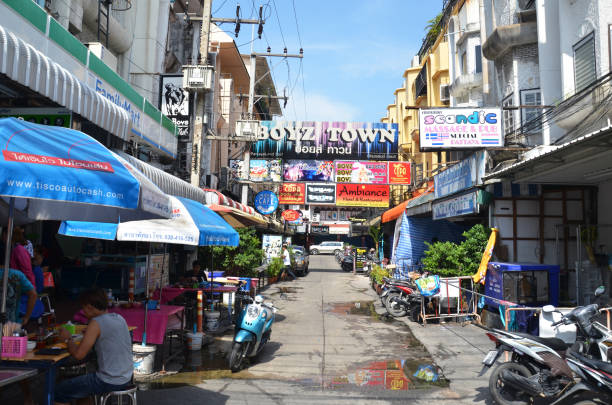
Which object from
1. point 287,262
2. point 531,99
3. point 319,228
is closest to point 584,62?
point 531,99

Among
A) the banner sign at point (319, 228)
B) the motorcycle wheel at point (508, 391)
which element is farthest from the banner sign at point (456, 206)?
the banner sign at point (319, 228)

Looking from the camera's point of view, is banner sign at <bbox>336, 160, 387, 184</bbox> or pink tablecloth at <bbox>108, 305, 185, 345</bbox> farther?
banner sign at <bbox>336, 160, 387, 184</bbox>

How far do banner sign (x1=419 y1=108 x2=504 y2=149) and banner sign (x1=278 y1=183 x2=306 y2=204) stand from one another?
13331 mm

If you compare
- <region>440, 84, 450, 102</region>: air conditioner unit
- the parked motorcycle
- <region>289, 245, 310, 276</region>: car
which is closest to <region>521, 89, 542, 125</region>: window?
<region>440, 84, 450, 102</region>: air conditioner unit

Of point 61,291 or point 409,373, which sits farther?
point 61,291

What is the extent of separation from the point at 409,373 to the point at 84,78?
904cm

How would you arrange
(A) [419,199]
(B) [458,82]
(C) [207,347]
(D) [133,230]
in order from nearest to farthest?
(D) [133,230], (C) [207,347], (A) [419,199], (B) [458,82]

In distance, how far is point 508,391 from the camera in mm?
5367

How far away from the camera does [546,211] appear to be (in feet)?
36.3

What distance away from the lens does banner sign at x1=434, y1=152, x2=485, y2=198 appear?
11.4 m

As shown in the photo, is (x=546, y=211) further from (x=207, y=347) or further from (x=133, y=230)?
(x=133, y=230)

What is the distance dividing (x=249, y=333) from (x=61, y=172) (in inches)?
176

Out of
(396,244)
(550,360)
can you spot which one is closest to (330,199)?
(396,244)

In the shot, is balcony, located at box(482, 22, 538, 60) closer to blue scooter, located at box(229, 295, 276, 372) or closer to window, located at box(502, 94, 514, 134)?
window, located at box(502, 94, 514, 134)
